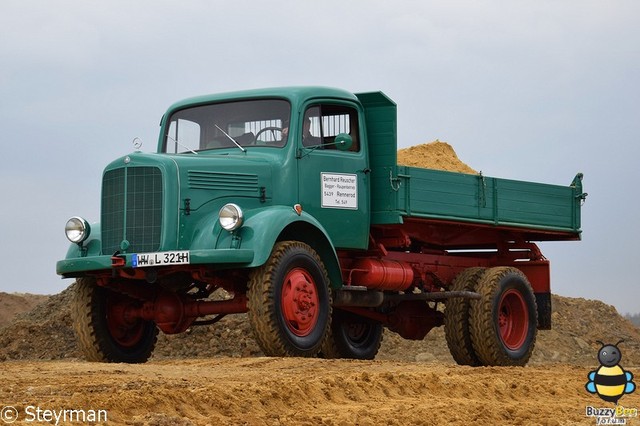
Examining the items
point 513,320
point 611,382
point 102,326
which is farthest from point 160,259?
point 513,320

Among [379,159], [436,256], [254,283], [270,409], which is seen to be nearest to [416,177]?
[379,159]

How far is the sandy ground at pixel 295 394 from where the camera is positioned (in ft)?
27.8

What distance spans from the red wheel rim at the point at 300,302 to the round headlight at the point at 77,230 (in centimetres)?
252

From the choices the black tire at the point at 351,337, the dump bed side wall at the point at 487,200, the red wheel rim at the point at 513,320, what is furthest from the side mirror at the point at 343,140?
the red wheel rim at the point at 513,320

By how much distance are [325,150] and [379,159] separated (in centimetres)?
94

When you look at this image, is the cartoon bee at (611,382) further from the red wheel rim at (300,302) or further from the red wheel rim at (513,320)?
the red wheel rim at (513,320)

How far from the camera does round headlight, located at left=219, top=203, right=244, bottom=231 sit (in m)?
12.9

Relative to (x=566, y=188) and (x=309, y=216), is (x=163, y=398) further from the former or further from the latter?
(x=566, y=188)

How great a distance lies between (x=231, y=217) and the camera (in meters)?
13.0

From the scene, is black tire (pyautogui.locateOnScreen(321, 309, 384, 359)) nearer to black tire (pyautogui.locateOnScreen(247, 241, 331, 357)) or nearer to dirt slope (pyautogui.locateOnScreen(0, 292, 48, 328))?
black tire (pyautogui.locateOnScreen(247, 241, 331, 357))

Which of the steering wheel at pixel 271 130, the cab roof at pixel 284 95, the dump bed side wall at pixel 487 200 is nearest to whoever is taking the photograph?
the steering wheel at pixel 271 130

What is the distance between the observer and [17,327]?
23.6m

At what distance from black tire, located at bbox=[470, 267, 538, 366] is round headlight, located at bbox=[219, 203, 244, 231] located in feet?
14.6

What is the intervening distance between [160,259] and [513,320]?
6067mm
